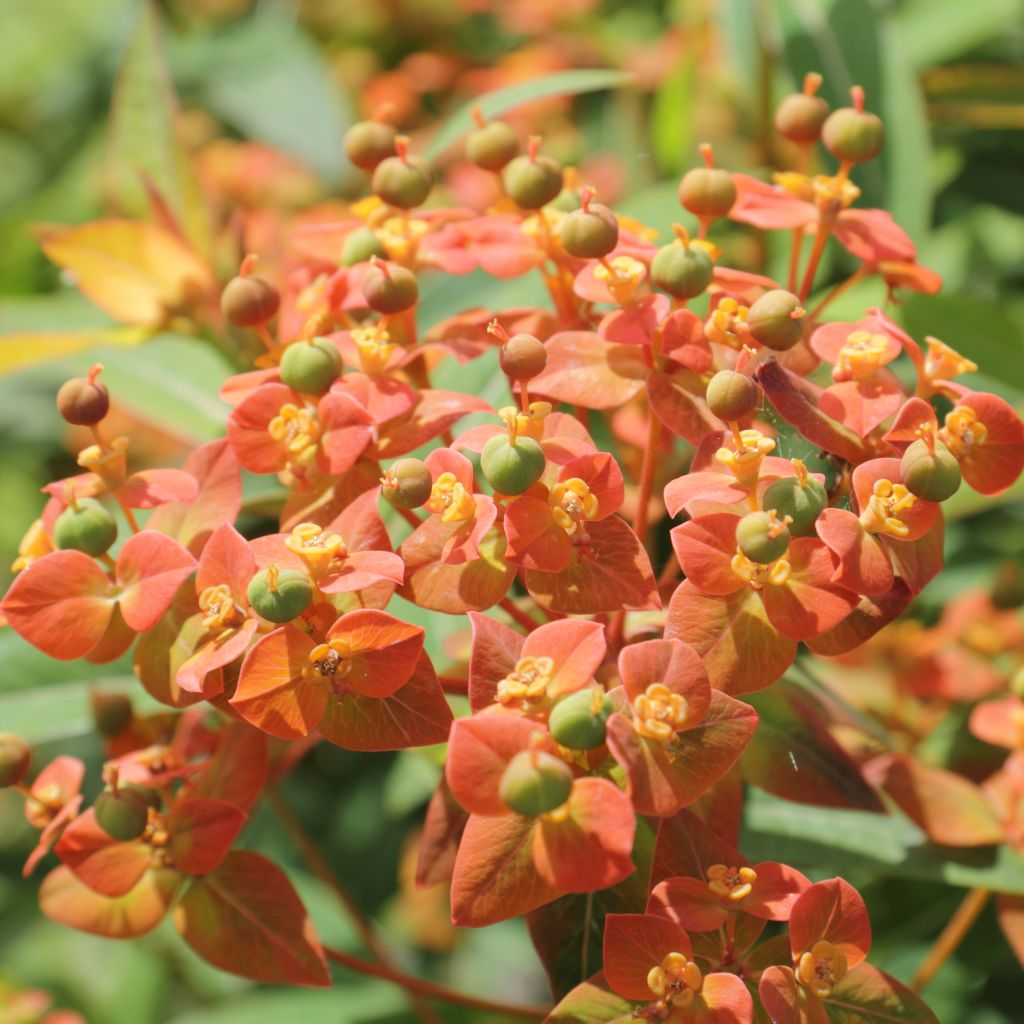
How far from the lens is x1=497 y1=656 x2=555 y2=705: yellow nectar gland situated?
1018 mm

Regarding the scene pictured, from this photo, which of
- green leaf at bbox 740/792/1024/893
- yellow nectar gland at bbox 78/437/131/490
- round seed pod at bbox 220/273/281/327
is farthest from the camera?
green leaf at bbox 740/792/1024/893

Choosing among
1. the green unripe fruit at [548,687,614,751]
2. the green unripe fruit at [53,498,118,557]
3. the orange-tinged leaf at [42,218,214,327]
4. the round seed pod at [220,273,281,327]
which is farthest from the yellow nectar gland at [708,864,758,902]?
the orange-tinged leaf at [42,218,214,327]

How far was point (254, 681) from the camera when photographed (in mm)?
1048

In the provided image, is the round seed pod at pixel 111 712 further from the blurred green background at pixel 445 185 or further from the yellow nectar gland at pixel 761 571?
the yellow nectar gland at pixel 761 571

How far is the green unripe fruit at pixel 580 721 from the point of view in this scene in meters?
0.97

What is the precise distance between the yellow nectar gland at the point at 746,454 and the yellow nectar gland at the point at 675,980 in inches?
16.0

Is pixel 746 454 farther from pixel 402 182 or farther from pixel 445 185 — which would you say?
pixel 445 185

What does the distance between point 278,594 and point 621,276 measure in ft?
1.57

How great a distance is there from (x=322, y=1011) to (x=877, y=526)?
1753 mm

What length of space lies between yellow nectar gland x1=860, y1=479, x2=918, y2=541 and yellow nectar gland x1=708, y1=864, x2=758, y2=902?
1.02 ft

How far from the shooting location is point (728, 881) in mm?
1053

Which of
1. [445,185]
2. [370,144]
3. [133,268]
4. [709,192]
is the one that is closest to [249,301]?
[370,144]

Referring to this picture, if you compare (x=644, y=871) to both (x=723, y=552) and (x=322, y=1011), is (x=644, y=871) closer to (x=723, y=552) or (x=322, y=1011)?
(x=723, y=552)

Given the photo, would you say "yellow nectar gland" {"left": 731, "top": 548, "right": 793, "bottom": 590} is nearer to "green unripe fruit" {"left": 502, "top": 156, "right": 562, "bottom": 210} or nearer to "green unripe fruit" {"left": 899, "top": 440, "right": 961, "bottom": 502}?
"green unripe fruit" {"left": 899, "top": 440, "right": 961, "bottom": 502}
